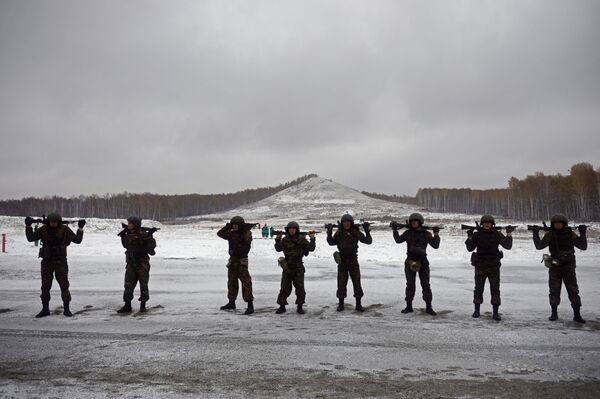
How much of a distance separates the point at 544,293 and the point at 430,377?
298 inches

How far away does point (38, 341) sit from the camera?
6.16 m

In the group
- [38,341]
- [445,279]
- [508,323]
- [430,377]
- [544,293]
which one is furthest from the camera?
[445,279]

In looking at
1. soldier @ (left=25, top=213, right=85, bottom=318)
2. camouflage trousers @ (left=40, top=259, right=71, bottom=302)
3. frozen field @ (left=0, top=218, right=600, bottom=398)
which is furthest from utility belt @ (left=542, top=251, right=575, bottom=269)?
camouflage trousers @ (left=40, top=259, right=71, bottom=302)

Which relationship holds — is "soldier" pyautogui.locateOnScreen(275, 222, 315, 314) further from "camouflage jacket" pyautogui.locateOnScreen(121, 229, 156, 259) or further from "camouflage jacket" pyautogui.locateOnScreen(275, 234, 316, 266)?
"camouflage jacket" pyautogui.locateOnScreen(121, 229, 156, 259)

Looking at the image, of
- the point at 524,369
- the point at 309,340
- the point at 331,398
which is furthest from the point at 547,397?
the point at 309,340

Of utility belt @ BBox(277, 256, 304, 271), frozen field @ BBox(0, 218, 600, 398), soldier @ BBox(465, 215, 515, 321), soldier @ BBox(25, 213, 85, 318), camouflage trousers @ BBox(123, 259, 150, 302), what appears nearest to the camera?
frozen field @ BBox(0, 218, 600, 398)

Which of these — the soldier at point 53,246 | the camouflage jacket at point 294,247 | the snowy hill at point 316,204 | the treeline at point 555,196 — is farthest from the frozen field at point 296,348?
the snowy hill at point 316,204

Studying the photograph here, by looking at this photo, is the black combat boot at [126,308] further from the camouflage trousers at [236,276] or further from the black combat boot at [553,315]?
the black combat boot at [553,315]

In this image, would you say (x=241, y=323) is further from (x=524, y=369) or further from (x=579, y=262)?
(x=579, y=262)

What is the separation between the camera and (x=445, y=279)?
1333 cm

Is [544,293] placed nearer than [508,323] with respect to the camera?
No

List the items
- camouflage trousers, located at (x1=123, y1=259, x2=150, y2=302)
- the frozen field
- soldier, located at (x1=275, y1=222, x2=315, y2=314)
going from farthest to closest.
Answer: soldier, located at (x1=275, y1=222, x2=315, y2=314)
camouflage trousers, located at (x1=123, y1=259, x2=150, y2=302)
the frozen field

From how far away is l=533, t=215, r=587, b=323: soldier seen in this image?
7.60m

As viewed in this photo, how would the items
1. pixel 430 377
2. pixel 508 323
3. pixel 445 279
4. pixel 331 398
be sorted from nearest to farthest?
pixel 331 398, pixel 430 377, pixel 508 323, pixel 445 279
